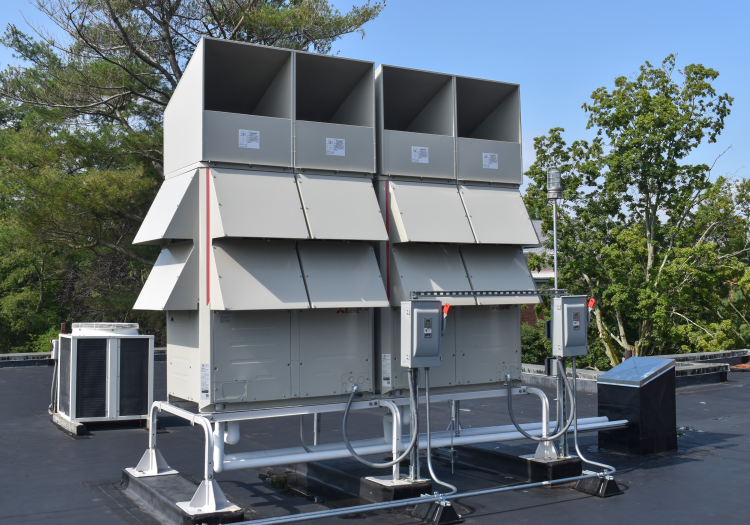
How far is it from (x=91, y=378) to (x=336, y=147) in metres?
5.94

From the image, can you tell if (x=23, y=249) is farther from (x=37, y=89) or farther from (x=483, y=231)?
(x=483, y=231)

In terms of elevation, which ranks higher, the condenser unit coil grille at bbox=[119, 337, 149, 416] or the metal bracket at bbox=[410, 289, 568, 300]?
the metal bracket at bbox=[410, 289, 568, 300]

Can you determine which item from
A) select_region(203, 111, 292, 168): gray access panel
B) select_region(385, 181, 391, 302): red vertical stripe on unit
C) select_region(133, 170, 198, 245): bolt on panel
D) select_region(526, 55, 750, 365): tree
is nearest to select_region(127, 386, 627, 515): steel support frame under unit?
select_region(385, 181, 391, 302): red vertical stripe on unit

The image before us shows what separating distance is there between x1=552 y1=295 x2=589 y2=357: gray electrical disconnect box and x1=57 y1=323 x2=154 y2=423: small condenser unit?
619 cm

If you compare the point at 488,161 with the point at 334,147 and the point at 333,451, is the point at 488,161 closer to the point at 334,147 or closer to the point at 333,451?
the point at 334,147

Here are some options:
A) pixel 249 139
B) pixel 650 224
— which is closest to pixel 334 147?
pixel 249 139

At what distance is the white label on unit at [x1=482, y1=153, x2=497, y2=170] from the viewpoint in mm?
7480

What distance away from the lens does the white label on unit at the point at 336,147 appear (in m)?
6.56

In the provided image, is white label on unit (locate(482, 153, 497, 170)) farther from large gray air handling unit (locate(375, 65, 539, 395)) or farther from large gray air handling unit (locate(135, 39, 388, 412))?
large gray air handling unit (locate(135, 39, 388, 412))

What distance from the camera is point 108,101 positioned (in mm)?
22047

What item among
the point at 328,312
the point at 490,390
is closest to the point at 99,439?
the point at 328,312

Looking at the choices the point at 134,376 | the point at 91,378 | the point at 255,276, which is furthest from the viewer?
the point at 134,376

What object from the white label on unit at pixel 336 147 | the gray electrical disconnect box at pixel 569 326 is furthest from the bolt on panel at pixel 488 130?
the gray electrical disconnect box at pixel 569 326

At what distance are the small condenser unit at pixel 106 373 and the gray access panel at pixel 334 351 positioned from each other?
491 cm
